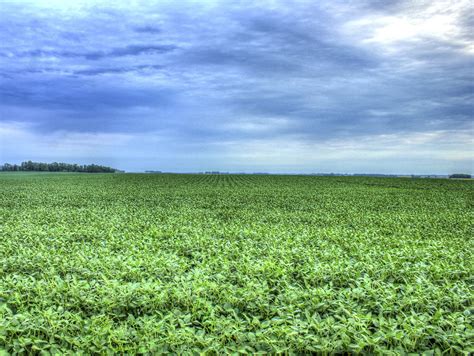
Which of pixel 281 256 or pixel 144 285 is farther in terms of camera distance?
pixel 281 256

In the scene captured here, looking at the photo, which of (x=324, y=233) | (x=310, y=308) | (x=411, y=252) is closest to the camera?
(x=310, y=308)

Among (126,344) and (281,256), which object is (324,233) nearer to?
(281,256)

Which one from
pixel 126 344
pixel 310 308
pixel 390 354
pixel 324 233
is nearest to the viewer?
pixel 390 354

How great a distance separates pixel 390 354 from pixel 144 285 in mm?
3941

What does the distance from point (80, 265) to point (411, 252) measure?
860 cm

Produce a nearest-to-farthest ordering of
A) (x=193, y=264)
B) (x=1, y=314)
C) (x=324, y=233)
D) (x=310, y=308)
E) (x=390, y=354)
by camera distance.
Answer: (x=390, y=354), (x=1, y=314), (x=310, y=308), (x=193, y=264), (x=324, y=233)

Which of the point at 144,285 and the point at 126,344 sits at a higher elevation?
the point at 144,285

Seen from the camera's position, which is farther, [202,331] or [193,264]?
[193,264]

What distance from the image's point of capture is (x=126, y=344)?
181 inches

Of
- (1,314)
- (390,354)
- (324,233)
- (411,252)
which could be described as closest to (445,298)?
(390,354)

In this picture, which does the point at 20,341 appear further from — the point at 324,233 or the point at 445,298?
the point at 324,233

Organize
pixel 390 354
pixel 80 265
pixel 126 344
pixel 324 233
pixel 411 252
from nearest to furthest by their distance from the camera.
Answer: pixel 390 354 → pixel 126 344 → pixel 80 265 → pixel 411 252 → pixel 324 233

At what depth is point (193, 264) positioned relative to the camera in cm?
845

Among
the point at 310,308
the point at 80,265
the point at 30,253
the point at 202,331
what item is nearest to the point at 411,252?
the point at 310,308
